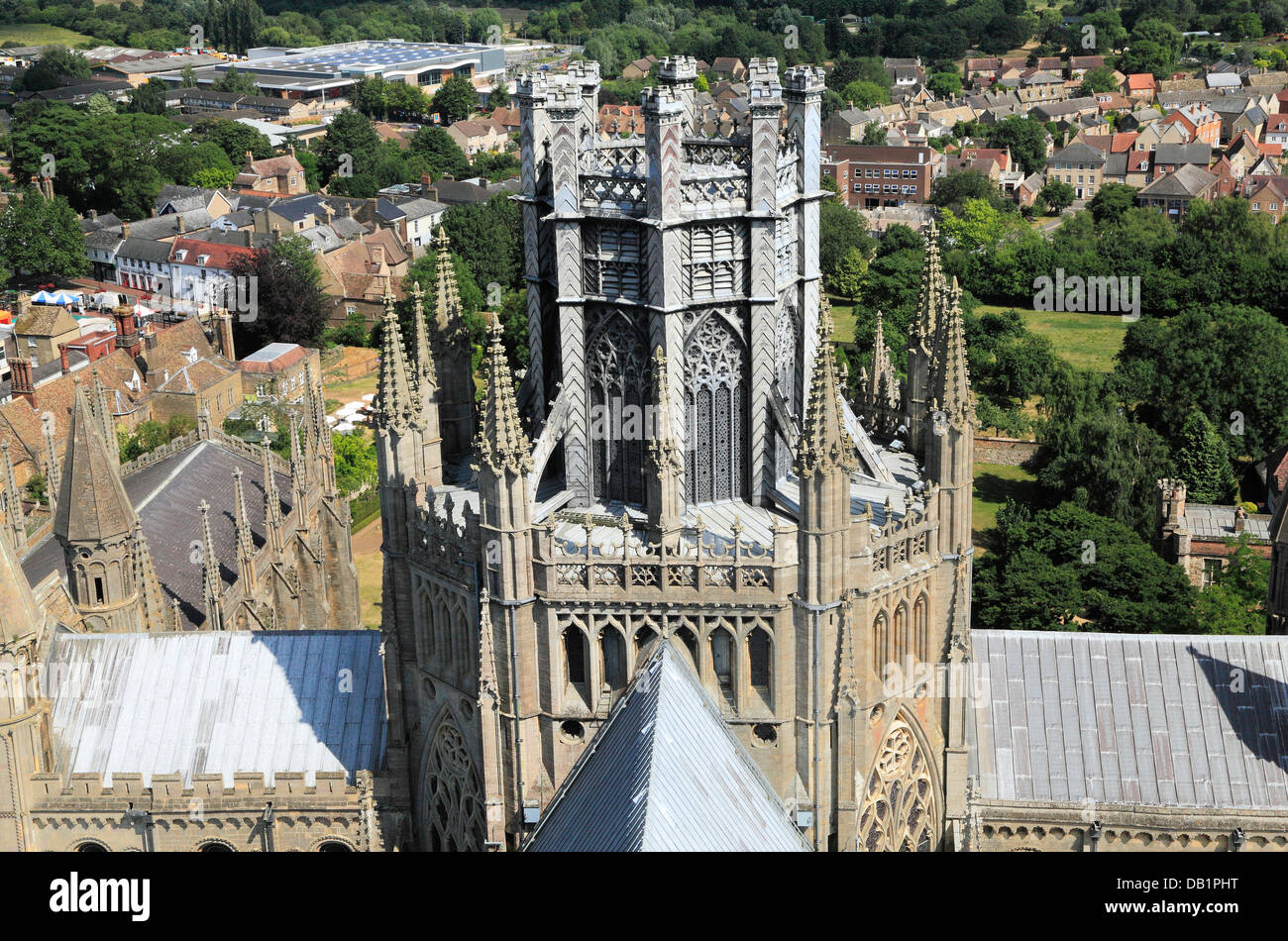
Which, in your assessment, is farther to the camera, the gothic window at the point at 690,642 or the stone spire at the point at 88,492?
the stone spire at the point at 88,492

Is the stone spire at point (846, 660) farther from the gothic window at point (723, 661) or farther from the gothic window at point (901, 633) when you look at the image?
the gothic window at point (723, 661)

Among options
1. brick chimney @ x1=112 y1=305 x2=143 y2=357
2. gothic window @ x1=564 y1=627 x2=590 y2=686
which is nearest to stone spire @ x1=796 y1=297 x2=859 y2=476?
gothic window @ x1=564 y1=627 x2=590 y2=686

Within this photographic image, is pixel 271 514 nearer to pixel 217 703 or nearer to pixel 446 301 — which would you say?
pixel 217 703

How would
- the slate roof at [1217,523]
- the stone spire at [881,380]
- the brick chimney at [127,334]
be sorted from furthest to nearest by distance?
the brick chimney at [127,334] < the slate roof at [1217,523] < the stone spire at [881,380]

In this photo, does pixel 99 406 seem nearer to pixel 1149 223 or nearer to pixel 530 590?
pixel 530 590

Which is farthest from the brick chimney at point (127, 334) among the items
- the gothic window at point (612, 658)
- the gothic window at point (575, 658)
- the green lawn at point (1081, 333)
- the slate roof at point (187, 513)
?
the gothic window at point (612, 658)

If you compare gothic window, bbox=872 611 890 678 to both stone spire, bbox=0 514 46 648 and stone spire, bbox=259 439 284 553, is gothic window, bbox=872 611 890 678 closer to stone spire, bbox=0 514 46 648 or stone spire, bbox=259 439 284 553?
stone spire, bbox=0 514 46 648

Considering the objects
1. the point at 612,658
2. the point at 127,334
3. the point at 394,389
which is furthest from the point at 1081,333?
the point at 612,658
